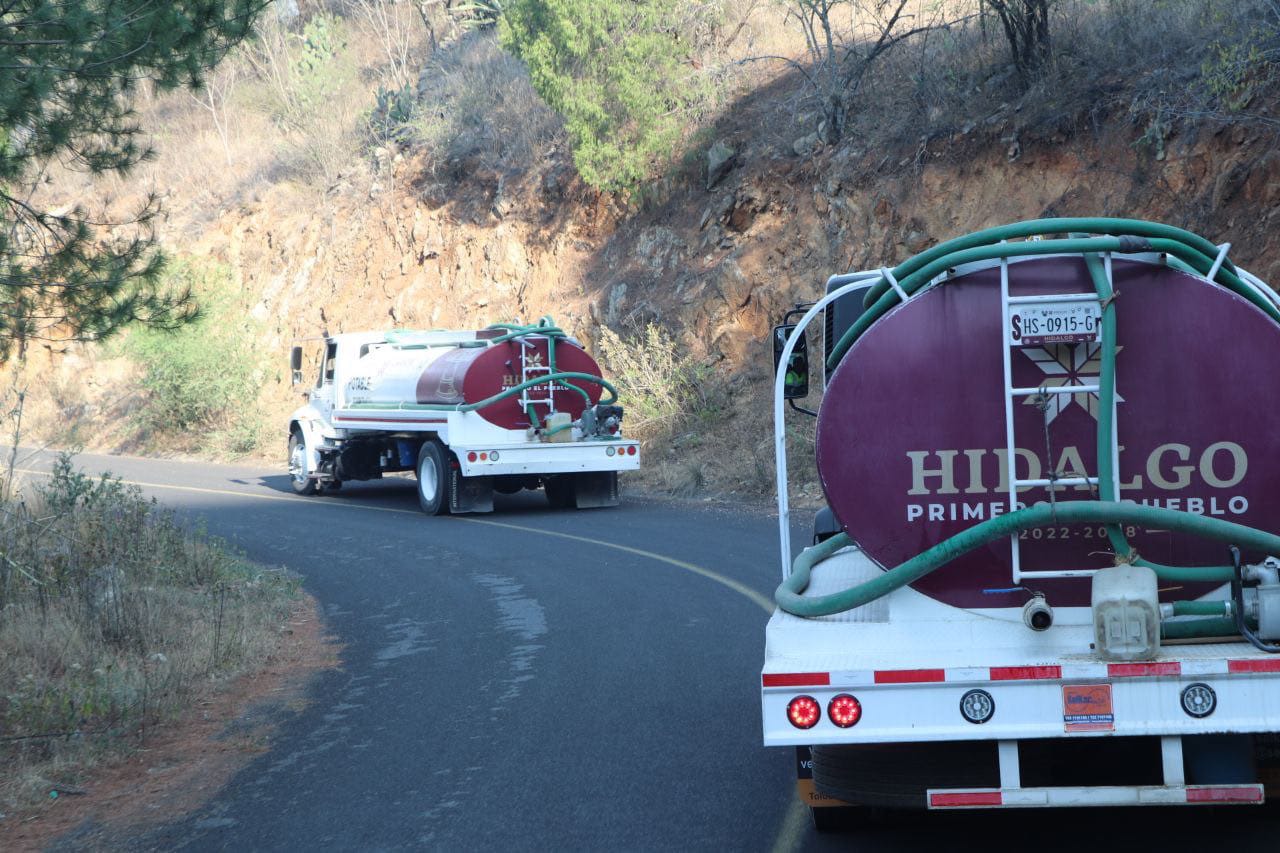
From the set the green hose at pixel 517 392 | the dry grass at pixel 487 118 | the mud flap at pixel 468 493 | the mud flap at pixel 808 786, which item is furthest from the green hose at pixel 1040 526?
the dry grass at pixel 487 118

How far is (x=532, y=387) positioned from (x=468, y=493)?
1.75 meters

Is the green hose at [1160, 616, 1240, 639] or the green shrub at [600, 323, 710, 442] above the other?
the green shrub at [600, 323, 710, 442]

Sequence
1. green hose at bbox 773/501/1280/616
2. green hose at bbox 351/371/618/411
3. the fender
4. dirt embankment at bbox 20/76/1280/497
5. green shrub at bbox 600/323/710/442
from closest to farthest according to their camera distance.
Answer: green hose at bbox 773/501/1280/616, green hose at bbox 351/371/618/411, dirt embankment at bbox 20/76/1280/497, the fender, green shrub at bbox 600/323/710/442

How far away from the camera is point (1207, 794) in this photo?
4.22 m

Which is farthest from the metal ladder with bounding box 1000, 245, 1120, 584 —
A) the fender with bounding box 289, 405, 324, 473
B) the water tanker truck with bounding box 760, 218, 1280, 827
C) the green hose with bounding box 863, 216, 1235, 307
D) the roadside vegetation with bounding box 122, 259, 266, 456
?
the roadside vegetation with bounding box 122, 259, 266, 456

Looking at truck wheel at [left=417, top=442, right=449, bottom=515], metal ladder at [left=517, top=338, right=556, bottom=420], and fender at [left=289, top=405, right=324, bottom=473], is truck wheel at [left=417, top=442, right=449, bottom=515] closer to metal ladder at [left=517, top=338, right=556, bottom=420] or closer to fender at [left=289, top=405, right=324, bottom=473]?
metal ladder at [left=517, top=338, right=556, bottom=420]

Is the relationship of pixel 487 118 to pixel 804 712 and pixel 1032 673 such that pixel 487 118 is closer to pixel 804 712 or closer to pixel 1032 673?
pixel 804 712

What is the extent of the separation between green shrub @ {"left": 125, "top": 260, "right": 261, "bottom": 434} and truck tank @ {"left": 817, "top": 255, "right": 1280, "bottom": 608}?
31500mm

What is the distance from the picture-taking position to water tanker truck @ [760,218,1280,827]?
4.30 meters

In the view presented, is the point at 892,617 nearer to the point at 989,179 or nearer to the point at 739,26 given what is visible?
the point at 989,179

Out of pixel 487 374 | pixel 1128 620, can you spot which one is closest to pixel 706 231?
pixel 487 374

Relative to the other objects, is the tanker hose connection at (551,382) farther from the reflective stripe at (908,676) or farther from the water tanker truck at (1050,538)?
the reflective stripe at (908,676)

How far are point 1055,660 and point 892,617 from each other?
659 mm

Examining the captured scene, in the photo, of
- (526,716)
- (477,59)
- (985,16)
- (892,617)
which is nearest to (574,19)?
(985,16)
